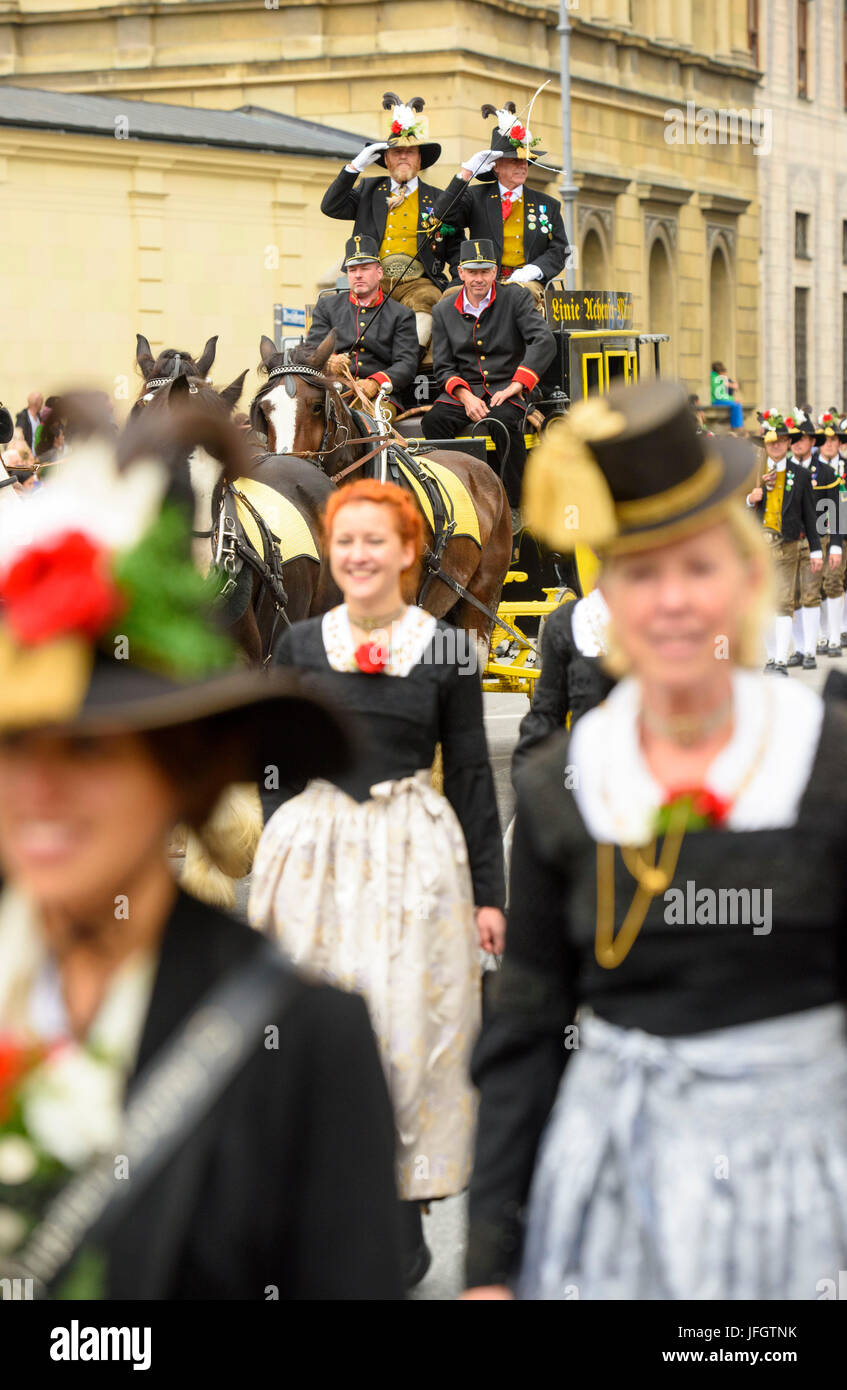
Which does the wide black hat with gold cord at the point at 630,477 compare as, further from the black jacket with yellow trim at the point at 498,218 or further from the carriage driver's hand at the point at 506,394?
the black jacket with yellow trim at the point at 498,218

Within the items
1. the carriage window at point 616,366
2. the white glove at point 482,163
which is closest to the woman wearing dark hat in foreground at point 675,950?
the carriage window at point 616,366

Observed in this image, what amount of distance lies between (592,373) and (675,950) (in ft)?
41.5

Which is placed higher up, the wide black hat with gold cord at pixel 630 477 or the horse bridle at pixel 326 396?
the horse bridle at pixel 326 396

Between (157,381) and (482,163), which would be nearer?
(157,381)

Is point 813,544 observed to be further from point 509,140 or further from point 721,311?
point 721,311

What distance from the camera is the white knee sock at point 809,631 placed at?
65.3ft

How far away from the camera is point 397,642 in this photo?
4.78 m

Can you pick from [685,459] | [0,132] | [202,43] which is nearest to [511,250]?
[0,132]

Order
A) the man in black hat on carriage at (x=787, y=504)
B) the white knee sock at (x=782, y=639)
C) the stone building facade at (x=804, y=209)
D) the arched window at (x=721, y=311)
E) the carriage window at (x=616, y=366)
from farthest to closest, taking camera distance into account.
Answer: the stone building facade at (x=804, y=209) < the arched window at (x=721, y=311) < the man in black hat on carriage at (x=787, y=504) < the white knee sock at (x=782, y=639) < the carriage window at (x=616, y=366)

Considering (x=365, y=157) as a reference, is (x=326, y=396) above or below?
below

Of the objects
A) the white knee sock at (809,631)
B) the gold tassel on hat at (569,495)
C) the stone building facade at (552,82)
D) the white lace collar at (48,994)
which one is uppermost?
the stone building facade at (552,82)

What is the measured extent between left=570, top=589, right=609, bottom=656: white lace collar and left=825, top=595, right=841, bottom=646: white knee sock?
1625cm

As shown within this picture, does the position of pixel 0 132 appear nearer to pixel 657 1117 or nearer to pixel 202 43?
pixel 202 43

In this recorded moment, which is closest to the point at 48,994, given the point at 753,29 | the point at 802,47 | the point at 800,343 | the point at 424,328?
the point at 424,328
